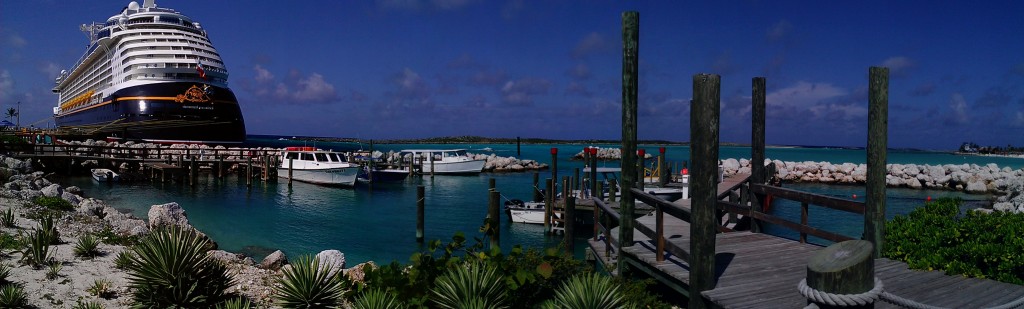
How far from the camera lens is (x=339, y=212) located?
26609 mm

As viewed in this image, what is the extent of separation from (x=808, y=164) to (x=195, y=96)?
50.9m

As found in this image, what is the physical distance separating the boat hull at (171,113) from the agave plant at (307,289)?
52224 mm

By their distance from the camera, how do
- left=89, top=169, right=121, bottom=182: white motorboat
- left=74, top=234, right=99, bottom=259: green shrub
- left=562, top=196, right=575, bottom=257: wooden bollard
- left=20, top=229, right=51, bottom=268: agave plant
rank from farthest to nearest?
left=89, top=169, right=121, bottom=182: white motorboat → left=562, top=196, right=575, bottom=257: wooden bollard → left=74, top=234, right=99, bottom=259: green shrub → left=20, top=229, right=51, bottom=268: agave plant

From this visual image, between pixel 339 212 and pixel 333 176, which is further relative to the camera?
pixel 333 176

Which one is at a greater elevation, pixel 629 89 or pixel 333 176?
pixel 629 89

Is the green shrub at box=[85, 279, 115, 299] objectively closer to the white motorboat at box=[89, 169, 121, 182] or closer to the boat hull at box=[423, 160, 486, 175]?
the white motorboat at box=[89, 169, 121, 182]

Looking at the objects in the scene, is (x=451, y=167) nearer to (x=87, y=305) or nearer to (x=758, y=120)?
(x=758, y=120)

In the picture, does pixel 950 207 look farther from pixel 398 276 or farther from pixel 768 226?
pixel 768 226

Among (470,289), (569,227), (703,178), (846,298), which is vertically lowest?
(569,227)

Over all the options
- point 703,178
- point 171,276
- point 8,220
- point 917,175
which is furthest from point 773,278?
point 917,175

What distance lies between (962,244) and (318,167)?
33747mm

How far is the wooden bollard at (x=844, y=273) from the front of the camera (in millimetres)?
2697

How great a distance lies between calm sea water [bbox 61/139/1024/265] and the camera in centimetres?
1897

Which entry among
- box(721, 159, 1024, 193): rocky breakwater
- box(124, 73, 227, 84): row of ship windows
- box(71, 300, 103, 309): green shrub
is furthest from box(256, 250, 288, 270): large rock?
box(124, 73, 227, 84): row of ship windows
